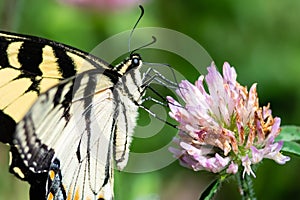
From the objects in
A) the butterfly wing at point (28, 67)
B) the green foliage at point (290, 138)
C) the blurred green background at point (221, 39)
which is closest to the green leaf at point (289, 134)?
the green foliage at point (290, 138)

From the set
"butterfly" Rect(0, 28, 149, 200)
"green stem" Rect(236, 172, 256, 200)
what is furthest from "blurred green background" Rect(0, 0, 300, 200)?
"green stem" Rect(236, 172, 256, 200)

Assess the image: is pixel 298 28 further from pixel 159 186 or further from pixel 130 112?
pixel 130 112

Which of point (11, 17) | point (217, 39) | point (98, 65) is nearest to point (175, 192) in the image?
point (217, 39)

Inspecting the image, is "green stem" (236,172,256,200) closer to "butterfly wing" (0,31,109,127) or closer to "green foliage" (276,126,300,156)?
"green foliage" (276,126,300,156)

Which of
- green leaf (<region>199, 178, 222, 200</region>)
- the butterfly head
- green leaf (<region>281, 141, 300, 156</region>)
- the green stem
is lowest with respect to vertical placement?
green leaf (<region>199, 178, 222, 200</region>)

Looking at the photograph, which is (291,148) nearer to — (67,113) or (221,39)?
(67,113)

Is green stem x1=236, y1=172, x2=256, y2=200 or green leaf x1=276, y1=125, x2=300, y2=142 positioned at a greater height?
green leaf x1=276, y1=125, x2=300, y2=142
